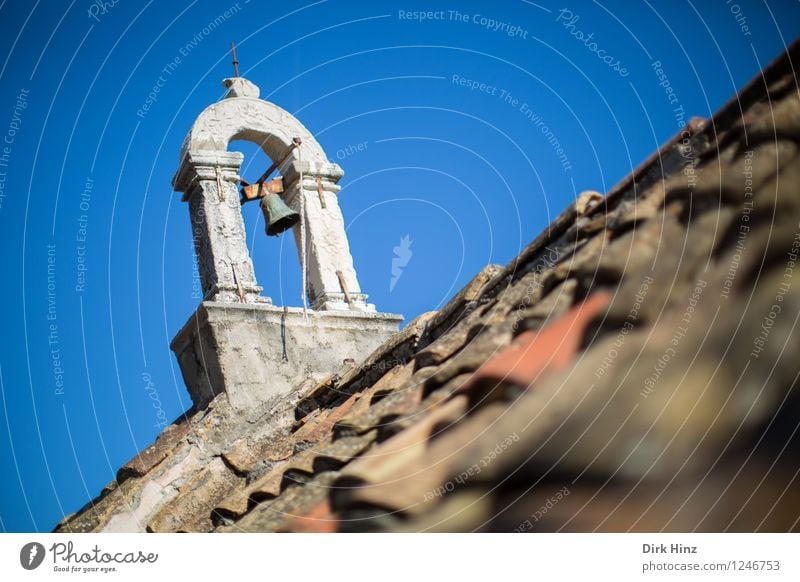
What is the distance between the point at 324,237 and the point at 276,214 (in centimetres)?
40

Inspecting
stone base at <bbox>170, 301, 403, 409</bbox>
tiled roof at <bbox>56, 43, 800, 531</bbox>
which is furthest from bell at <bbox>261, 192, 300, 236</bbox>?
tiled roof at <bbox>56, 43, 800, 531</bbox>

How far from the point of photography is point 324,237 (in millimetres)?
6359

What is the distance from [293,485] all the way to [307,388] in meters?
2.74

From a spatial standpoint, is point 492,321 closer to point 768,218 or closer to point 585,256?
point 585,256

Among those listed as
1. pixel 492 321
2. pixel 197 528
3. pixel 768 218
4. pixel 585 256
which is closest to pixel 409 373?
pixel 492 321

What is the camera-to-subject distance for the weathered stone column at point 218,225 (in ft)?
19.1

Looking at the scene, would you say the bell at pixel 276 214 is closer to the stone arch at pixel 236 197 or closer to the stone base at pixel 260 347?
the stone arch at pixel 236 197

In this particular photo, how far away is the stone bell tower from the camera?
548cm

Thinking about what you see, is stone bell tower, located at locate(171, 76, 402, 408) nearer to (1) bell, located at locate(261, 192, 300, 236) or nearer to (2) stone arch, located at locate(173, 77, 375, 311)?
(2) stone arch, located at locate(173, 77, 375, 311)

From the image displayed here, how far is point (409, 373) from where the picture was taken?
8.39 ft
